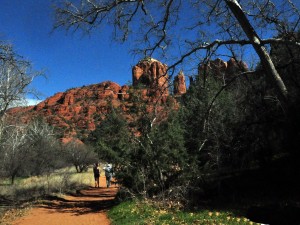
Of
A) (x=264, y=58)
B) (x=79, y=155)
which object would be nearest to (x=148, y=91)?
(x=264, y=58)

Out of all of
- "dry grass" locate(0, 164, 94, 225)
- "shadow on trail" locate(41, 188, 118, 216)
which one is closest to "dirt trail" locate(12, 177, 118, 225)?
"shadow on trail" locate(41, 188, 118, 216)

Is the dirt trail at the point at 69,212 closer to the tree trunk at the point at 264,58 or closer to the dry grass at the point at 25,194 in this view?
the dry grass at the point at 25,194

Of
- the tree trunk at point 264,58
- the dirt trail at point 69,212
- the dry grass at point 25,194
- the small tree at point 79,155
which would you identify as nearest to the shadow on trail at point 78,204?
the dirt trail at point 69,212

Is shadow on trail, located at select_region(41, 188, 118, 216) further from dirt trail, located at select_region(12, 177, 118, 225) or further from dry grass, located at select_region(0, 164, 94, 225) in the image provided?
dry grass, located at select_region(0, 164, 94, 225)

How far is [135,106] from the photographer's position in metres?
16.8

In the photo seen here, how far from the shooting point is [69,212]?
15.4 m

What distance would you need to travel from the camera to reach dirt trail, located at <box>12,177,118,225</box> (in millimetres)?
13180

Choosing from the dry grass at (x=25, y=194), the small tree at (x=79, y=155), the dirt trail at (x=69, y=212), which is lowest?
the dirt trail at (x=69, y=212)

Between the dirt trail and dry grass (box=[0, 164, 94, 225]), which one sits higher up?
dry grass (box=[0, 164, 94, 225])

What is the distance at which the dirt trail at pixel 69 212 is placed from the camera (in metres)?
13.2

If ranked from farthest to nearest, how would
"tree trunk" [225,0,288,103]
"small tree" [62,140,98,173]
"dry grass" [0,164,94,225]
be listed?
"small tree" [62,140,98,173], "dry grass" [0,164,94,225], "tree trunk" [225,0,288,103]

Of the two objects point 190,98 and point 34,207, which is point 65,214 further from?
point 190,98

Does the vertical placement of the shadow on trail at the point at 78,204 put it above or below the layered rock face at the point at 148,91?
below

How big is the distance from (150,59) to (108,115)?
724 centimetres
